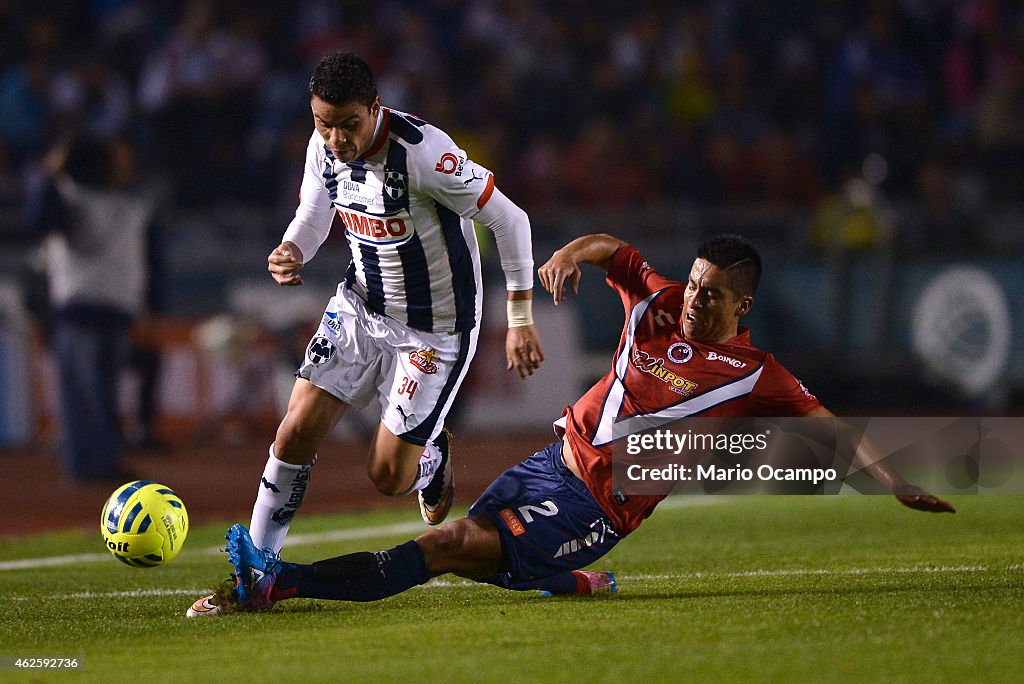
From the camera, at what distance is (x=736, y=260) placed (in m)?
5.44

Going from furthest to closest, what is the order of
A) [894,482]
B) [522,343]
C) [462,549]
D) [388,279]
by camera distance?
[388,279] < [522,343] < [462,549] < [894,482]

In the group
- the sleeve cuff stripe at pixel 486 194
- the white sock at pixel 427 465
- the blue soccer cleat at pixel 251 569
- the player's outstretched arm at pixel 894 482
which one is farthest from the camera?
the white sock at pixel 427 465

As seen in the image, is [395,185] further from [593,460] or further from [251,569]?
[251,569]

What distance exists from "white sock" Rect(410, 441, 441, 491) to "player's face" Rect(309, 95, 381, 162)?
1498 millimetres

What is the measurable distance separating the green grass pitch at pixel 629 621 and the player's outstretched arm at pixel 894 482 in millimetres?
359

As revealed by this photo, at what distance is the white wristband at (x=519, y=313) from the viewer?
222 inches

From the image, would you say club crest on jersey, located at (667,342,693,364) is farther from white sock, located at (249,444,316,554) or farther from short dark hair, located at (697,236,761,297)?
white sock, located at (249,444,316,554)

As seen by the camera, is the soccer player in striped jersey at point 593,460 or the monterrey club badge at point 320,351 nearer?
the soccer player in striped jersey at point 593,460

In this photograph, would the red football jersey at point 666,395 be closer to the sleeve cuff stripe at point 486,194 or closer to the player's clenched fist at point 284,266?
the sleeve cuff stripe at point 486,194

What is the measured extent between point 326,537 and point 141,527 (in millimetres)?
2656

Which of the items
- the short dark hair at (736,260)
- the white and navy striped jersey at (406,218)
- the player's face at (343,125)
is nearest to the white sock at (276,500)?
the white and navy striped jersey at (406,218)

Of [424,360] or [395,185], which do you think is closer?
[395,185]

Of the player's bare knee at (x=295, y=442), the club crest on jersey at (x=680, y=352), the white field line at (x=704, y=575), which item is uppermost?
the club crest on jersey at (x=680, y=352)

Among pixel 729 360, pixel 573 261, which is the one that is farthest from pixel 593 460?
pixel 573 261
